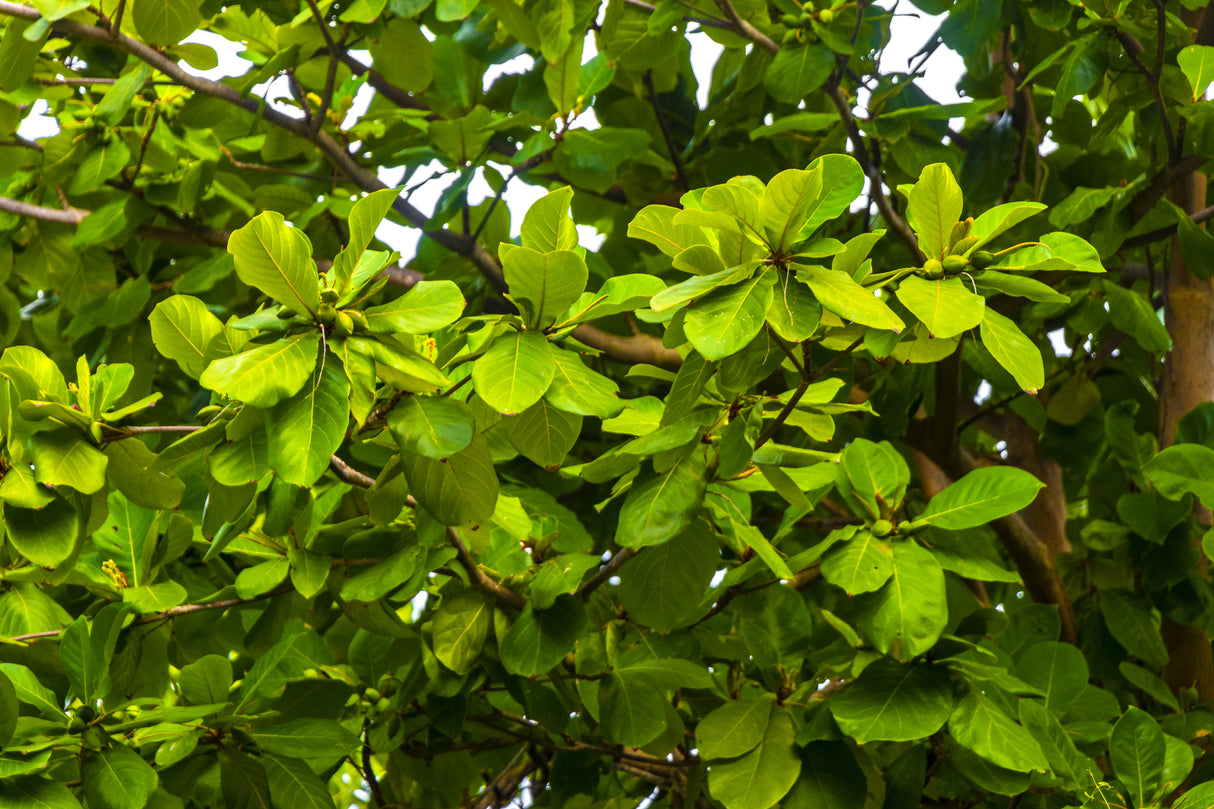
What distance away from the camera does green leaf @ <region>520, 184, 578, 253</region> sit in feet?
4.45

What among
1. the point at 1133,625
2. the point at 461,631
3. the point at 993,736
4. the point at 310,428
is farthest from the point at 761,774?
the point at 1133,625

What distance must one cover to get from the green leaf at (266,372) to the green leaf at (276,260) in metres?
0.05

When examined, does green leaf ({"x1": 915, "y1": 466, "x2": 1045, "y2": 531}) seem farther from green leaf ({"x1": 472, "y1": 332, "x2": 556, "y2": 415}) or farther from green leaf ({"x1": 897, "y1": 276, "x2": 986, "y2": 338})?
green leaf ({"x1": 472, "y1": 332, "x2": 556, "y2": 415})

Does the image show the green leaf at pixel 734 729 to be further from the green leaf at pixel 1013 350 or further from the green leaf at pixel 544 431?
the green leaf at pixel 1013 350

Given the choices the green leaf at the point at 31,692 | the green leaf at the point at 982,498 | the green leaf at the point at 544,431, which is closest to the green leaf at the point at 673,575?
the green leaf at the point at 544,431

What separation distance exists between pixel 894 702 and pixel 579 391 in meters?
0.73

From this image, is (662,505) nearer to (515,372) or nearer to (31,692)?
(515,372)

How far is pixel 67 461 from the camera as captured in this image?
1.44m

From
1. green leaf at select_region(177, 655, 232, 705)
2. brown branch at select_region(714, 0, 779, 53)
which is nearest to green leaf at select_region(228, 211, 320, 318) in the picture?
green leaf at select_region(177, 655, 232, 705)

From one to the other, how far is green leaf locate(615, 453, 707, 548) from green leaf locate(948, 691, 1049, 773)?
55 cm

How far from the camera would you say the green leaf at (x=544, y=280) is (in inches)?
51.6

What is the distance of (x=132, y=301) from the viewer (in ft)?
8.90

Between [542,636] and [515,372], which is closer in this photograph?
[515,372]

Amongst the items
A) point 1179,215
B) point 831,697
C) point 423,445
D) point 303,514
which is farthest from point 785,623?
point 1179,215
